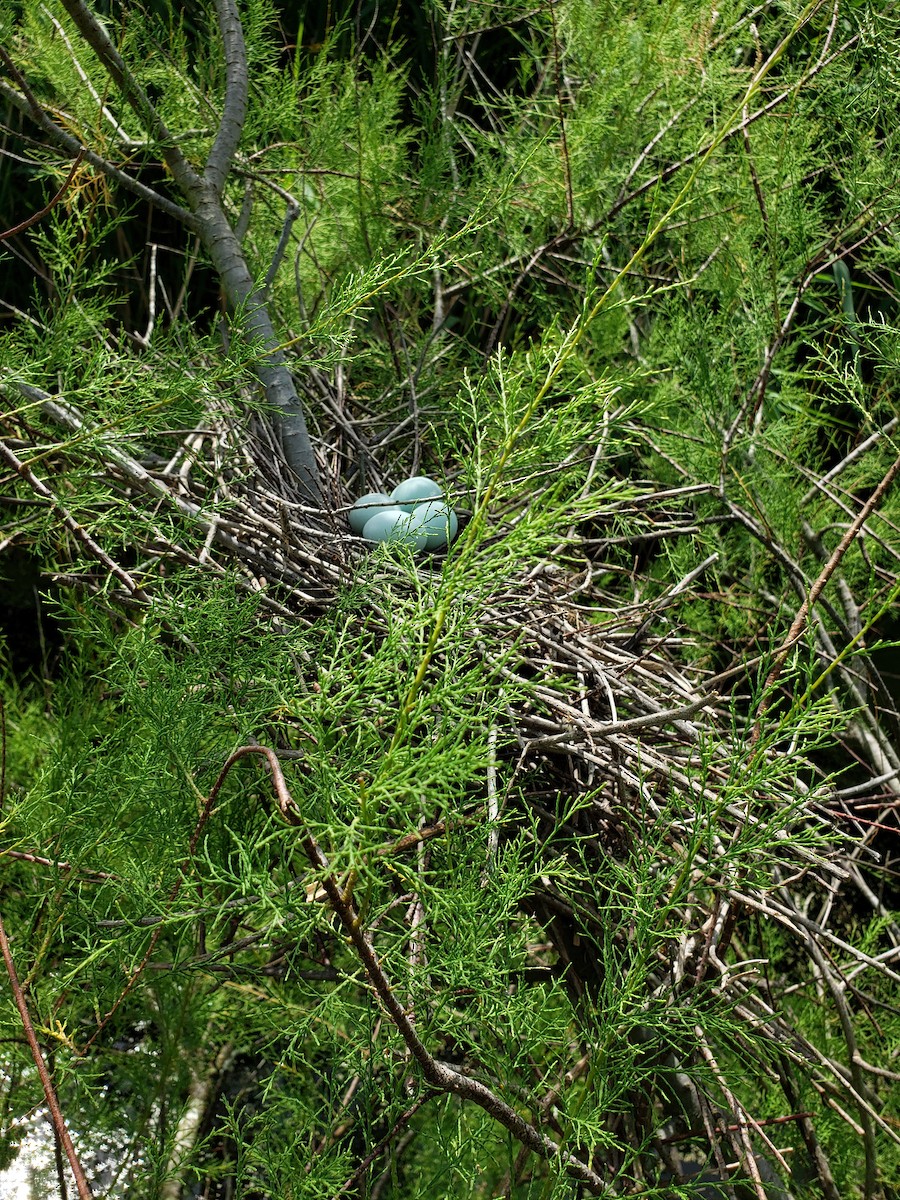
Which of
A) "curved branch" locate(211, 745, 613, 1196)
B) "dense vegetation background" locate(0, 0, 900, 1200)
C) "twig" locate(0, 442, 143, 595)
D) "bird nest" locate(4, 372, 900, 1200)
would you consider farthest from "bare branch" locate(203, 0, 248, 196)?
"curved branch" locate(211, 745, 613, 1196)

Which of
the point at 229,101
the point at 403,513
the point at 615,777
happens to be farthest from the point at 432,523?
the point at 229,101

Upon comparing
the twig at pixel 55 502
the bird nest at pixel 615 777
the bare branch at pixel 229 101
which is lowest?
the bird nest at pixel 615 777

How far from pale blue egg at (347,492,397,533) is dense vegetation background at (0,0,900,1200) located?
3 centimetres

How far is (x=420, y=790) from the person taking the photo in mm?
288

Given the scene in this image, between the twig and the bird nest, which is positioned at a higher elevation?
the twig

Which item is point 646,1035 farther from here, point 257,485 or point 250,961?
point 250,961

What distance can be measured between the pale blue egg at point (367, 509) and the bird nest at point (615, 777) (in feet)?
0.06

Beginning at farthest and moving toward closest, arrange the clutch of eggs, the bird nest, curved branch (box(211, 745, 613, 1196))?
the clutch of eggs < the bird nest < curved branch (box(211, 745, 613, 1196))

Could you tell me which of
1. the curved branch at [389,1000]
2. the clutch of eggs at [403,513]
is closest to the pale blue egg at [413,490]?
the clutch of eggs at [403,513]

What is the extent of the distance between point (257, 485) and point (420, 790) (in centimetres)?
56

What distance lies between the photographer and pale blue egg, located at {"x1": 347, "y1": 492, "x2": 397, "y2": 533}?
0.79 meters

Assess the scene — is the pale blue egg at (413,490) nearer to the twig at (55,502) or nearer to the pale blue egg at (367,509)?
the pale blue egg at (367,509)

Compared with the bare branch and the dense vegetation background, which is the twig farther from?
the bare branch

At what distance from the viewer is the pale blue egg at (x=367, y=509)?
792 millimetres
